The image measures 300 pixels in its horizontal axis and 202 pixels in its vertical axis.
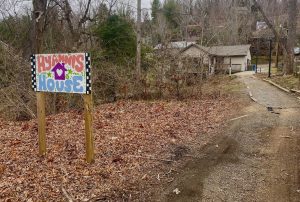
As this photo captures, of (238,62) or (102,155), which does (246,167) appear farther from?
(238,62)

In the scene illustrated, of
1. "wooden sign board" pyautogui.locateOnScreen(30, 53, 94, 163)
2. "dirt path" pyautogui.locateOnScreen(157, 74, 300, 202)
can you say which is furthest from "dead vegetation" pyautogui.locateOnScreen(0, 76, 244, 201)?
"wooden sign board" pyautogui.locateOnScreen(30, 53, 94, 163)

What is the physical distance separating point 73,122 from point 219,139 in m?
4.20

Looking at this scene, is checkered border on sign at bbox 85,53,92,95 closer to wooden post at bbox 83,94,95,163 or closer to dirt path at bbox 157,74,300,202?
wooden post at bbox 83,94,95,163

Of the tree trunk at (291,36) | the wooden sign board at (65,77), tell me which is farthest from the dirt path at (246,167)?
the tree trunk at (291,36)

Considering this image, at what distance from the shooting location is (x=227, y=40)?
4906 cm

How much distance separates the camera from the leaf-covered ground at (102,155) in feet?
15.3

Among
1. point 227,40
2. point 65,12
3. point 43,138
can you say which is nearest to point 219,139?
point 43,138

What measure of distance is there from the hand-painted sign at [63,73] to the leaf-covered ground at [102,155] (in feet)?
4.48

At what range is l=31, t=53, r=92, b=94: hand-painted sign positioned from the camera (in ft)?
16.6

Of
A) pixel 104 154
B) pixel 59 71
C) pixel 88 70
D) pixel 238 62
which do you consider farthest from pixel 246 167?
pixel 238 62

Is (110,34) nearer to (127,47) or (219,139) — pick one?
(127,47)

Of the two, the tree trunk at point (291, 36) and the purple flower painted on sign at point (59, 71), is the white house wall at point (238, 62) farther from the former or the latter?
the purple flower painted on sign at point (59, 71)

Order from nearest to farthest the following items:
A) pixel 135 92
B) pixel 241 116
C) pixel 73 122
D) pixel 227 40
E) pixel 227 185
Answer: pixel 227 185 → pixel 73 122 → pixel 241 116 → pixel 135 92 → pixel 227 40

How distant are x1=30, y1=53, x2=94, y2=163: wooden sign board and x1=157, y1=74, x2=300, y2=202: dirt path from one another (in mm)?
1892
